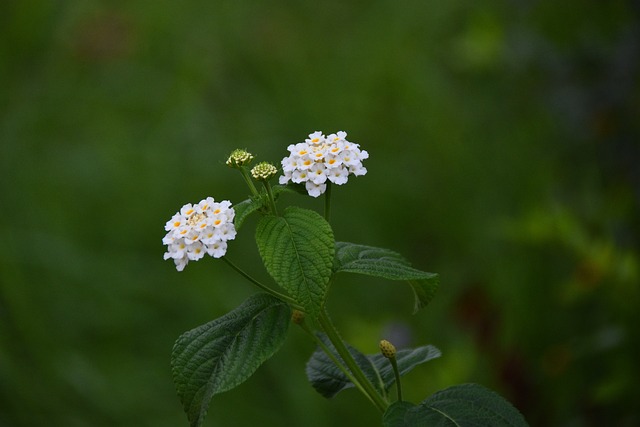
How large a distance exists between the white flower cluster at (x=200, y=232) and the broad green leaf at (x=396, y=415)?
25 cm

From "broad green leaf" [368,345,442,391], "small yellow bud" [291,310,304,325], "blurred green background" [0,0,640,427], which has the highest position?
"blurred green background" [0,0,640,427]

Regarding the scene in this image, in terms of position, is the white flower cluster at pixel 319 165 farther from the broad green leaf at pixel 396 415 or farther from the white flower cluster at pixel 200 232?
the broad green leaf at pixel 396 415

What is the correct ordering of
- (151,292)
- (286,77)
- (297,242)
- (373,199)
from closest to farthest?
(297,242)
(151,292)
(373,199)
(286,77)

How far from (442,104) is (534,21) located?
0.42 m

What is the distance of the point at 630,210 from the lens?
1.95 metres

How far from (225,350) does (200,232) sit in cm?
13

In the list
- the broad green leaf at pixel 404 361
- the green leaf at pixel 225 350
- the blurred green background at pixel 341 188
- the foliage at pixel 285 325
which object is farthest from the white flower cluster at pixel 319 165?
the blurred green background at pixel 341 188

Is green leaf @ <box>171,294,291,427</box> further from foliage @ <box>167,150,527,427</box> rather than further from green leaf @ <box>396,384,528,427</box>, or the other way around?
green leaf @ <box>396,384,528,427</box>

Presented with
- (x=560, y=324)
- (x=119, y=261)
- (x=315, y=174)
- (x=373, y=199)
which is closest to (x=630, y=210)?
(x=560, y=324)

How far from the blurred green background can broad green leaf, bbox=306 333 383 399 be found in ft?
2.55

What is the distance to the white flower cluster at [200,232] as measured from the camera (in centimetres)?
85

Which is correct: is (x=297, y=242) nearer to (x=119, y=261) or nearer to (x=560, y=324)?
(x=560, y=324)

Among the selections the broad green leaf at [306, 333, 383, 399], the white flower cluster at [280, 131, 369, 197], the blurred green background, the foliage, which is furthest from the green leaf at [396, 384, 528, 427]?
the blurred green background

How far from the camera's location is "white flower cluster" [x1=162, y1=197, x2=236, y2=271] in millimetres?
848
